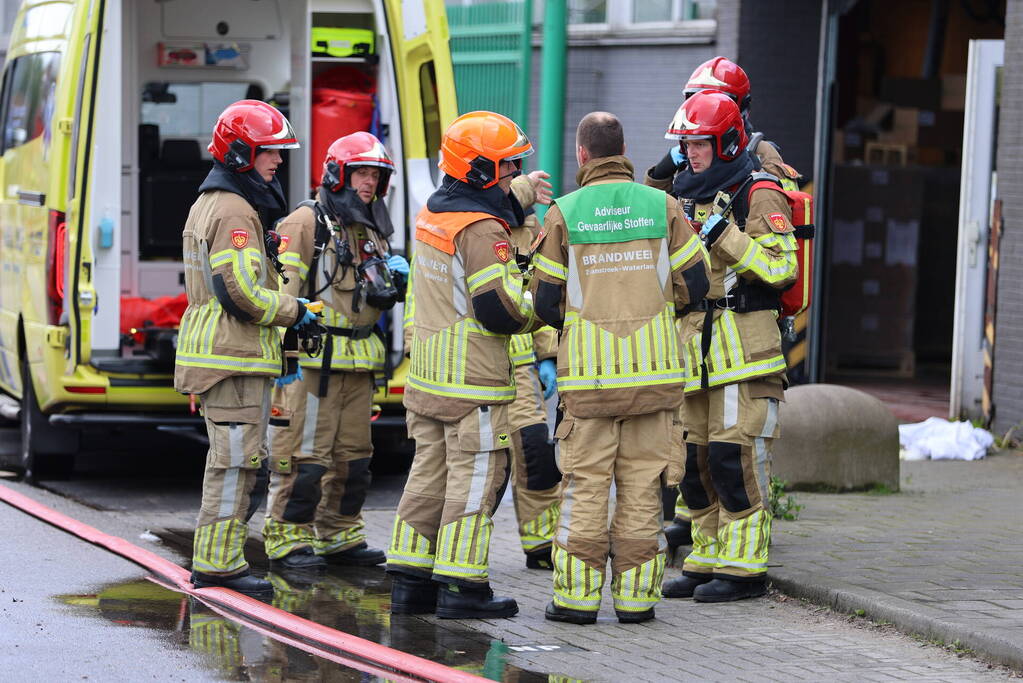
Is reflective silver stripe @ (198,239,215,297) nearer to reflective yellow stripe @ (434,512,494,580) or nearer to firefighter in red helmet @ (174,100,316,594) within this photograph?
firefighter in red helmet @ (174,100,316,594)

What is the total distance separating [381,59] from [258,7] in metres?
1.74

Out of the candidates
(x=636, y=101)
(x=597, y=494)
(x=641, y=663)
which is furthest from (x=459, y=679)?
(x=636, y=101)

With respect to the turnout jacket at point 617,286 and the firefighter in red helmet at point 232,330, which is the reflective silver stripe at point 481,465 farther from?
the firefighter in red helmet at point 232,330

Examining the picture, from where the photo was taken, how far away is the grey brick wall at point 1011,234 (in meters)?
11.1

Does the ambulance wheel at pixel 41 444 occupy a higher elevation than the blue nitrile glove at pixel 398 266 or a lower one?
lower

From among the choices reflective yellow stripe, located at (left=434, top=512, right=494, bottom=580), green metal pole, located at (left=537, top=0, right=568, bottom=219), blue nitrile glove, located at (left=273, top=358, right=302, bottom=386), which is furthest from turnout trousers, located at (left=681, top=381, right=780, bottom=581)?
green metal pole, located at (left=537, top=0, right=568, bottom=219)

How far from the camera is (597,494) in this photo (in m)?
6.38

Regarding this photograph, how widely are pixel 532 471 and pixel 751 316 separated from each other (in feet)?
4.19

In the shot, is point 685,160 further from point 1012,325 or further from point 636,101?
point 636,101

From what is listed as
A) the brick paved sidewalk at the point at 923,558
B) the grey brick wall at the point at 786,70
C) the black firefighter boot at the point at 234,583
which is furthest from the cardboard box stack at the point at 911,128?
the black firefighter boot at the point at 234,583

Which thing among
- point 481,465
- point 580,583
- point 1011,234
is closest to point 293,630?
point 481,465

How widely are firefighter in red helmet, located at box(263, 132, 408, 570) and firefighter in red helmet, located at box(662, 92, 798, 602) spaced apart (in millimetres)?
1529

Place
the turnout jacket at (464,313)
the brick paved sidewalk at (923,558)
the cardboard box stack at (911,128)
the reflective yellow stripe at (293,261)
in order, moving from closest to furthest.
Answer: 1. the brick paved sidewalk at (923,558)
2. the turnout jacket at (464,313)
3. the reflective yellow stripe at (293,261)
4. the cardboard box stack at (911,128)

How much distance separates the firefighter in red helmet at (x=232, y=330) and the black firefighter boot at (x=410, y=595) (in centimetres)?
63
